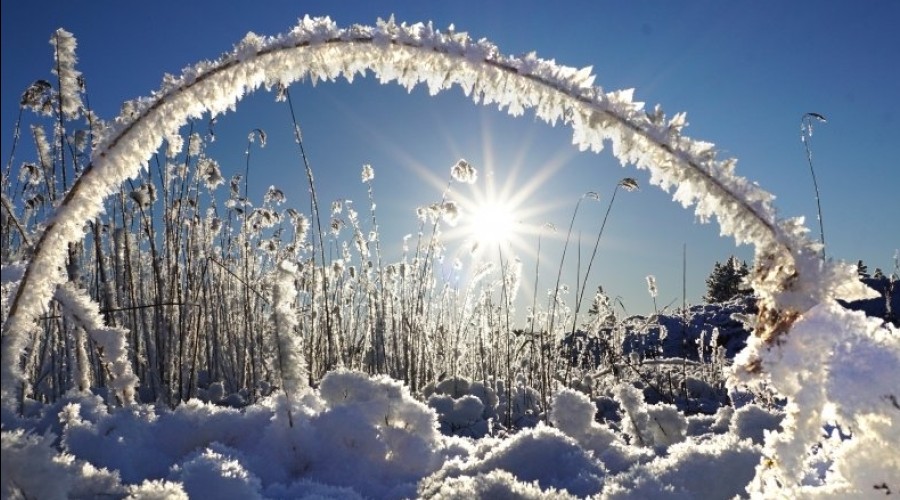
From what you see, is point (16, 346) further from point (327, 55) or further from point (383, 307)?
point (383, 307)

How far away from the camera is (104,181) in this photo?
856 mm

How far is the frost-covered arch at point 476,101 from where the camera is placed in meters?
0.80

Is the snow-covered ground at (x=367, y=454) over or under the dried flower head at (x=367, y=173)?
under

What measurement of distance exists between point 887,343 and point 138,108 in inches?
38.9

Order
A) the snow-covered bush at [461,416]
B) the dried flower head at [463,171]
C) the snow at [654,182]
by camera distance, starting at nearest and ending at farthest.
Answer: the snow at [654,182]
the snow-covered bush at [461,416]
the dried flower head at [463,171]

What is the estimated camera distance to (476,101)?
857 millimetres

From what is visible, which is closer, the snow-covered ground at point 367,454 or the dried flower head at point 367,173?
the snow-covered ground at point 367,454

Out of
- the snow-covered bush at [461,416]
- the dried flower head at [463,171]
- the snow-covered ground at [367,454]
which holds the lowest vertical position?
the snow-covered ground at [367,454]

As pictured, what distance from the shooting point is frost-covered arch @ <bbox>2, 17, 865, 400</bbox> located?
31.5 inches

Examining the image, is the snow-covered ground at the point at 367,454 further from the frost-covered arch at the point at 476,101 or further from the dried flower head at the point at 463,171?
the dried flower head at the point at 463,171

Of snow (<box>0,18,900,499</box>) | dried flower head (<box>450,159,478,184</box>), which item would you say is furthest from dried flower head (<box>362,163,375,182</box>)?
snow (<box>0,18,900,499</box>)

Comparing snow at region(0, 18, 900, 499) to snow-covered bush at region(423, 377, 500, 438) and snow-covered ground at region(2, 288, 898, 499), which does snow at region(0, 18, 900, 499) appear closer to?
snow-covered ground at region(2, 288, 898, 499)

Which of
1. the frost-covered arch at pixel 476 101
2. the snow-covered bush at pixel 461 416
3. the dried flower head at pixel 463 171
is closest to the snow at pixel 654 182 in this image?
the frost-covered arch at pixel 476 101

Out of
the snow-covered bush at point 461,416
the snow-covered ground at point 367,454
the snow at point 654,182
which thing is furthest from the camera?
the snow-covered bush at point 461,416
